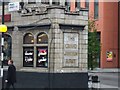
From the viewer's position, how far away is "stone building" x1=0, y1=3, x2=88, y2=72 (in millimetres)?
17578

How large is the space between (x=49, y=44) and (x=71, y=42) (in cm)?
114

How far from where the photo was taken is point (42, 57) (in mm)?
18062

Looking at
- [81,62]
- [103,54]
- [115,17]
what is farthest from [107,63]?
[81,62]

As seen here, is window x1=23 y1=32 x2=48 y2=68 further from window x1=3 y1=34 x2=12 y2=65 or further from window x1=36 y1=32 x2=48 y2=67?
window x1=3 y1=34 x2=12 y2=65

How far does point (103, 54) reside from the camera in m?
55.7

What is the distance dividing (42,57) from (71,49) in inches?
57.9

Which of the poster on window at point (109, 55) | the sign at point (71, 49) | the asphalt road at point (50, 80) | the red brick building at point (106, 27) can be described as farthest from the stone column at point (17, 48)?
the poster on window at point (109, 55)

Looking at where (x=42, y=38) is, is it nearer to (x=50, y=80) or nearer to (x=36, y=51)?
(x=36, y=51)

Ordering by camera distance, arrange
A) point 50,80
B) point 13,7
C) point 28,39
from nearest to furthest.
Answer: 1. point 50,80
2. point 13,7
3. point 28,39

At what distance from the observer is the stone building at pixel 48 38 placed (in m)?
17.6

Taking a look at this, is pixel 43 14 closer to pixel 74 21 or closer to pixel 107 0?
pixel 74 21

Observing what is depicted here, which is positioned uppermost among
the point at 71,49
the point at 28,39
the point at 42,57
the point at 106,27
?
the point at 106,27

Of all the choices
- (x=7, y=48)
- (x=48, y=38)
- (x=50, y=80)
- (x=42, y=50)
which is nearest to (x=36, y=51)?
(x=42, y=50)

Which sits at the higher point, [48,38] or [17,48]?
[48,38]
